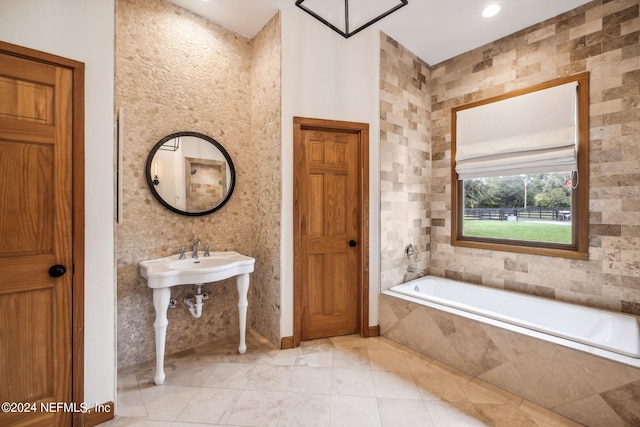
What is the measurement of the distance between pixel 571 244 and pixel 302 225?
251 centimetres

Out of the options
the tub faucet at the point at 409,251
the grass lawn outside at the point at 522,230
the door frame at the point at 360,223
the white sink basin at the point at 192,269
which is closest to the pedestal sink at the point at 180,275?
the white sink basin at the point at 192,269

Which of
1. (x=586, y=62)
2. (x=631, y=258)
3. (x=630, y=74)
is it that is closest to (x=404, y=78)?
(x=586, y=62)

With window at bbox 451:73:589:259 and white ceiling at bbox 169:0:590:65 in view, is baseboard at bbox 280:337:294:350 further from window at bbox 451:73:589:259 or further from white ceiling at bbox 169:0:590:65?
white ceiling at bbox 169:0:590:65

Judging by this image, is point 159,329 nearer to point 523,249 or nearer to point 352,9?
point 352,9

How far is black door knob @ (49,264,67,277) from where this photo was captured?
5.08ft

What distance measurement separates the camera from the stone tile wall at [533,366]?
1.59 metres

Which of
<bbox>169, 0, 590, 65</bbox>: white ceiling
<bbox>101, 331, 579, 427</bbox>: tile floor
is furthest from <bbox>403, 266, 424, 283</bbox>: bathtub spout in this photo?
<bbox>169, 0, 590, 65</bbox>: white ceiling

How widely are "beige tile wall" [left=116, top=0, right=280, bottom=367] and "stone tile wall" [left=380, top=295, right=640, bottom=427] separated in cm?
145

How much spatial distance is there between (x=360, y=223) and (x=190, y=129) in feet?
6.18

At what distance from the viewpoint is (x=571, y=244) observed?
A: 260 cm

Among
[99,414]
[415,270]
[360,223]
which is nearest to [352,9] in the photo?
[360,223]

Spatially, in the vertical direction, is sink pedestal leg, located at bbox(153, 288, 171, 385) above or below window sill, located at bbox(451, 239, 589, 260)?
below

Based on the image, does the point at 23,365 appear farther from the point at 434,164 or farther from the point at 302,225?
the point at 434,164

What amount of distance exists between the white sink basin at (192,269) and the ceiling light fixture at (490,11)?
3.14 meters
